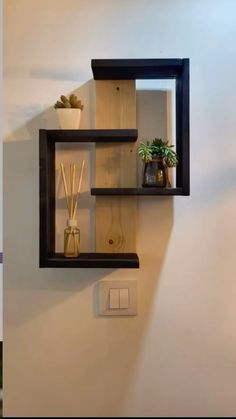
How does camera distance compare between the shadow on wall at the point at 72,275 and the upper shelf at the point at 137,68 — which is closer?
the upper shelf at the point at 137,68

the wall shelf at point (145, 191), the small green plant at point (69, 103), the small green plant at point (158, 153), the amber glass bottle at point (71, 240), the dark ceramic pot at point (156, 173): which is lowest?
the amber glass bottle at point (71, 240)

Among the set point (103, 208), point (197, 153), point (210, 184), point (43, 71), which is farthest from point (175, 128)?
point (43, 71)

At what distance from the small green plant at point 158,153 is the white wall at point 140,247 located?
4.6 inches

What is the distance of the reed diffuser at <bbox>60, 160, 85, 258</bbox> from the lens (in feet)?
3.71

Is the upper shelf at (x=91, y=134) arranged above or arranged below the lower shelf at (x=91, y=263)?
above

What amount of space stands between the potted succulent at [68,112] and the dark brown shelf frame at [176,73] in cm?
11

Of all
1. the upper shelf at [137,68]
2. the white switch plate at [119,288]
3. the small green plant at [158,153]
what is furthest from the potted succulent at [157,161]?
the white switch plate at [119,288]

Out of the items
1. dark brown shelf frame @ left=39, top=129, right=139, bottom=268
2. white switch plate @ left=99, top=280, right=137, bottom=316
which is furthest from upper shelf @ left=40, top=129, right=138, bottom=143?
white switch plate @ left=99, top=280, right=137, bottom=316

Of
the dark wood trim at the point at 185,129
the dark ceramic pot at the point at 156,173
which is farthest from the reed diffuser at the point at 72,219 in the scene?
the dark wood trim at the point at 185,129

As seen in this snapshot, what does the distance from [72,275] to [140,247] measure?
231 mm

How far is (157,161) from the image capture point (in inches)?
43.8

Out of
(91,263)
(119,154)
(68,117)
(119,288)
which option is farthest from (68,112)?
(119,288)

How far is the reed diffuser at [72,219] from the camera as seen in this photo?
3.71ft

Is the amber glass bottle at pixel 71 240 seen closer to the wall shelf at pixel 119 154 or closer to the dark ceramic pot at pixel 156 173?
the wall shelf at pixel 119 154
